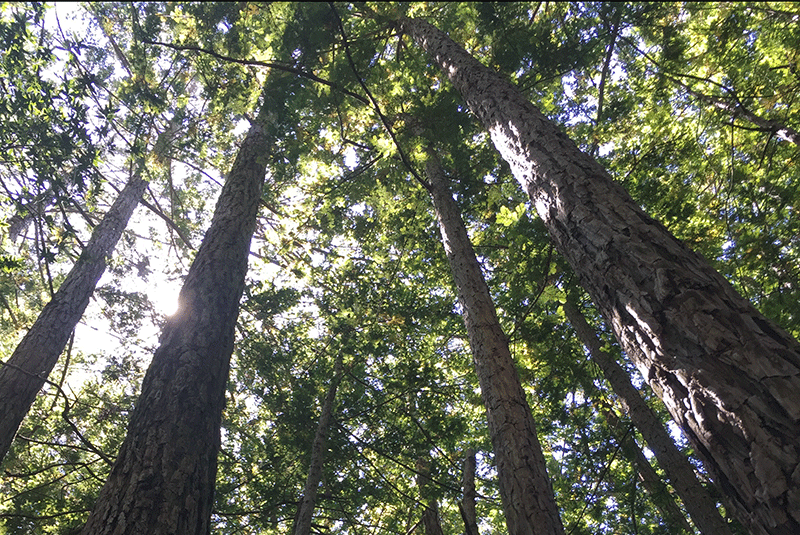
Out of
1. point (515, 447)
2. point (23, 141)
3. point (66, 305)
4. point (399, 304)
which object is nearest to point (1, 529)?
point (66, 305)

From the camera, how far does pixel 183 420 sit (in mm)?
3023

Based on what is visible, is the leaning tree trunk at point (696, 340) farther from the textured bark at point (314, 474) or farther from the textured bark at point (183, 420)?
the textured bark at point (314, 474)

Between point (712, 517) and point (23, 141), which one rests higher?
point (23, 141)

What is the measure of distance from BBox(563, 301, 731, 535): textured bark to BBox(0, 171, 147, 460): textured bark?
799cm

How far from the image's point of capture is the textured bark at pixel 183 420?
2.56 m

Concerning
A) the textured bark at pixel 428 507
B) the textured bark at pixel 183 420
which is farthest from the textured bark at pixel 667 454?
→ the textured bark at pixel 183 420

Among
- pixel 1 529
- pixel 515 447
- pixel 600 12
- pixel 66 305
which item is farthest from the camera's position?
pixel 66 305

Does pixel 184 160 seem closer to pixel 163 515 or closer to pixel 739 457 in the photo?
pixel 163 515

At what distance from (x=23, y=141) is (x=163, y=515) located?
14.9 ft

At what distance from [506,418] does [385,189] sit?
13.7 feet

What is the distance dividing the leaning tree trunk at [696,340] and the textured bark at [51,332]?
229 inches

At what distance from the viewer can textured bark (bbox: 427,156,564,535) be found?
10.4 feet

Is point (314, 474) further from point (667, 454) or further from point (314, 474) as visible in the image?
point (667, 454)

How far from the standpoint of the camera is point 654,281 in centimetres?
167
